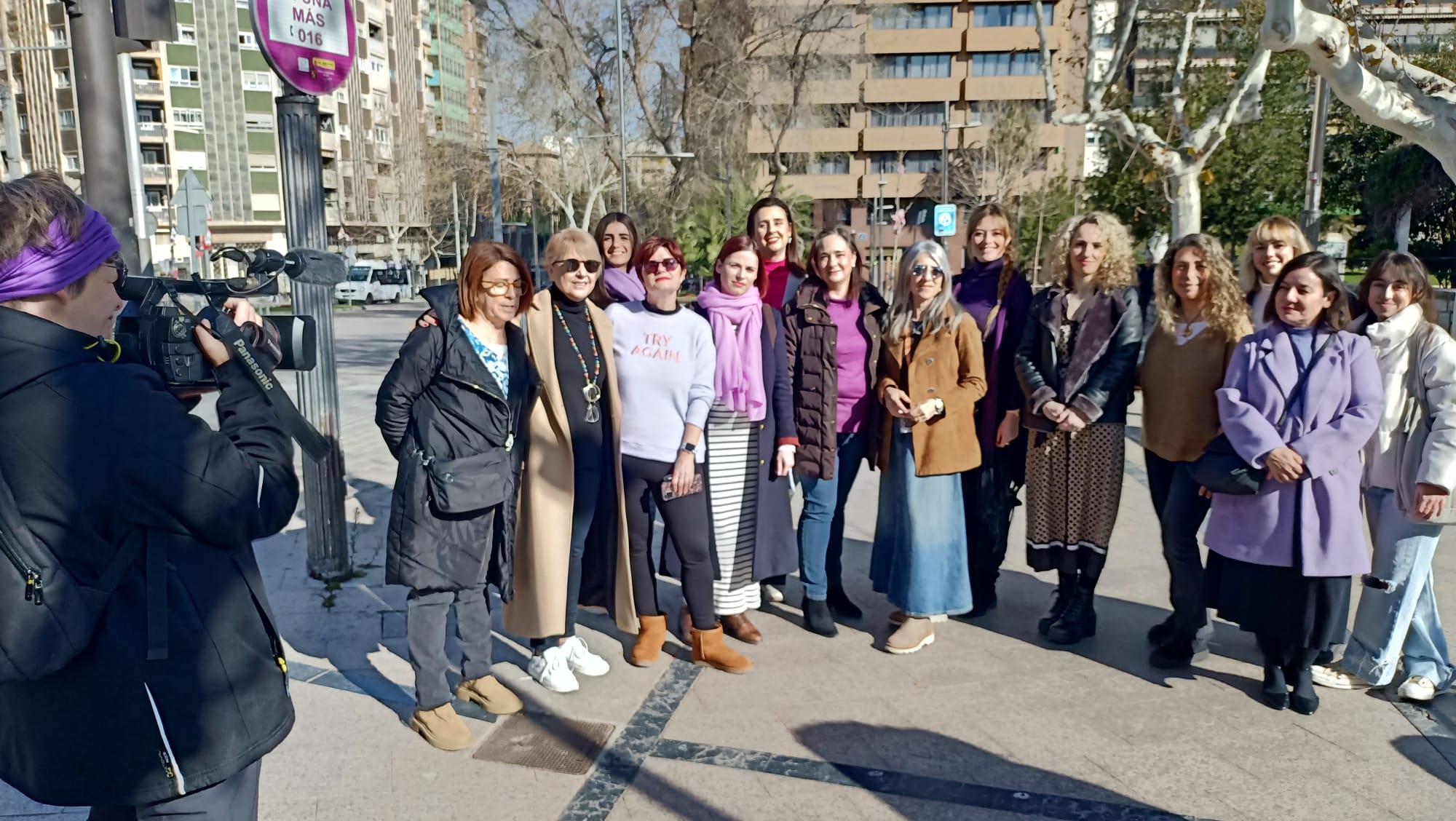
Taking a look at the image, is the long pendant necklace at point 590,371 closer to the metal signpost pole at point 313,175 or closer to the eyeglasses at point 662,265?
the eyeglasses at point 662,265

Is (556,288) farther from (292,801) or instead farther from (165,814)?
(165,814)

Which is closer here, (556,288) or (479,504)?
(479,504)

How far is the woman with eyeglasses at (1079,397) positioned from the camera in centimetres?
446

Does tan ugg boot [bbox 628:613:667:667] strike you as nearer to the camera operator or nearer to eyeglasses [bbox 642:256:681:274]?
eyeglasses [bbox 642:256:681:274]

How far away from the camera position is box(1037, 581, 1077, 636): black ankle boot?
15.6 ft

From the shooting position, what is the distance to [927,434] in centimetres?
456

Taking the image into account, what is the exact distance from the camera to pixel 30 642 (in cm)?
172

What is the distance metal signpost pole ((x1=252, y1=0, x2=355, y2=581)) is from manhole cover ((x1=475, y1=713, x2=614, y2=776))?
5.92 feet

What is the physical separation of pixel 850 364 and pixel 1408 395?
2.22m

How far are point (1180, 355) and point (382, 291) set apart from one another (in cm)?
4112

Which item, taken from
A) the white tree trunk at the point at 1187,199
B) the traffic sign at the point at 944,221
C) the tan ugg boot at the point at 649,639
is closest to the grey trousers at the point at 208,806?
the tan ugg boot at the point at 649,639

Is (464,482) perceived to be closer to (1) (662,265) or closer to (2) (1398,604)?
(1) (662,265)

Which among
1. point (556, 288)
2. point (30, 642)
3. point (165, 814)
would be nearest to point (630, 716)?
point (556, 288)

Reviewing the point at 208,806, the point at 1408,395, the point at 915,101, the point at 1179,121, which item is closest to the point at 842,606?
the point at 1408,395
